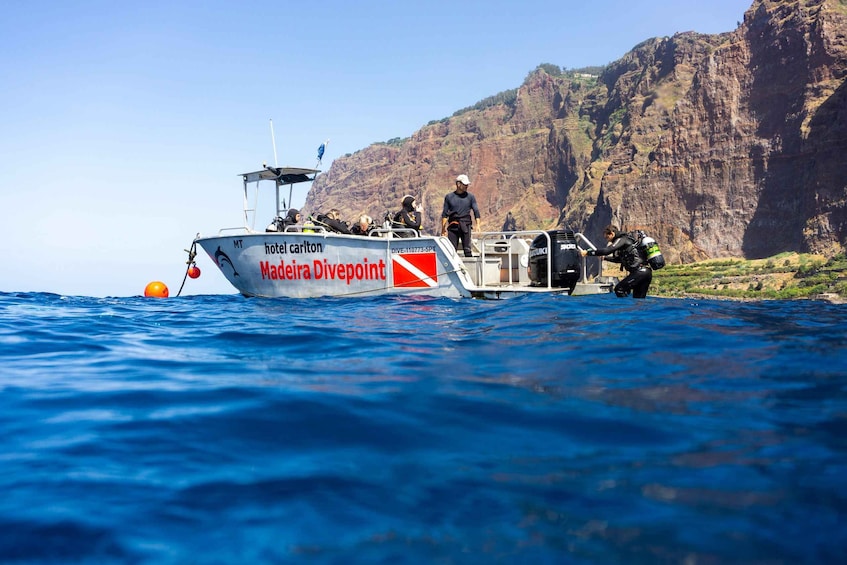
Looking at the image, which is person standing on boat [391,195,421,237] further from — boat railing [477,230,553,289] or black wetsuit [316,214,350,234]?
boat railing [477,230,553,289]

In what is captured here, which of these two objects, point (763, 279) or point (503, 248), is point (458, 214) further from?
point (763, 279)

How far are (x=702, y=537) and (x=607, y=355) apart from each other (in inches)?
115

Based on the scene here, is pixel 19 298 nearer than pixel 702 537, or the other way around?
pixel 702 537

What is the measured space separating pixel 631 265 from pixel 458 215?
3299 millimetres

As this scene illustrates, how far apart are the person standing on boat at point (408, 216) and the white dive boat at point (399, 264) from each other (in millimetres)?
294

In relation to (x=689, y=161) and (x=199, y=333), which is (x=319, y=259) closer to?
(x=199, y=333)

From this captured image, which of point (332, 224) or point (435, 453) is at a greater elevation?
point (332, 224)

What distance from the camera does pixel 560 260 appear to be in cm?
1044

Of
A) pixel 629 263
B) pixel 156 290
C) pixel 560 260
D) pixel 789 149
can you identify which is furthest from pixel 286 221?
pixel 789 149

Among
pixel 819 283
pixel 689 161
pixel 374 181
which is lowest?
pixel 819 283

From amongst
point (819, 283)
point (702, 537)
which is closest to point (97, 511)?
point (702, 537)

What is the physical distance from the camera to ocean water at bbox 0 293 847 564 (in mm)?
1933

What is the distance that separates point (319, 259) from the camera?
38.0 ft

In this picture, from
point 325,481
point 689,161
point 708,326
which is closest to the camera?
point 325,481
